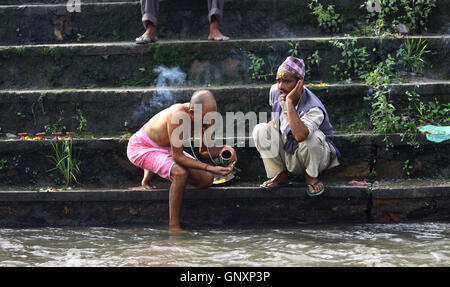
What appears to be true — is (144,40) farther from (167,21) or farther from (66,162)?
(66,162)

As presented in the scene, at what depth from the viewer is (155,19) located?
589 centimetres

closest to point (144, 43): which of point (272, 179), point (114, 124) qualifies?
point (114, 124)

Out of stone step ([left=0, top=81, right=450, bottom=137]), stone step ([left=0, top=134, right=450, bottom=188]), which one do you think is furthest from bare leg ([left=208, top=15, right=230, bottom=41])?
stone step ([left=0, top=134, right=450, bottom=188])

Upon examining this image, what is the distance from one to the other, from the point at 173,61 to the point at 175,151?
Result: 4.85 ft

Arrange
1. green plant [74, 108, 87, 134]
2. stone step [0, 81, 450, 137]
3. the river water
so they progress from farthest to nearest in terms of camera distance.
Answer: green plant [74, 108, 87, 134] → stone step [0, 81, 450, 137] → the river water

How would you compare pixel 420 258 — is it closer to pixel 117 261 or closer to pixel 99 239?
pixel 117 261

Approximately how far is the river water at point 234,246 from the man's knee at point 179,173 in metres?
0.45

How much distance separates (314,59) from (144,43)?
5.71 ft

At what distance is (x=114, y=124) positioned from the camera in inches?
216

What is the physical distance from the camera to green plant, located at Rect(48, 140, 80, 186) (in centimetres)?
507

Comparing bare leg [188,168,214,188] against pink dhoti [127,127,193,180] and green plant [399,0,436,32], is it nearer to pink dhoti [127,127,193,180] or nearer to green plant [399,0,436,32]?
pink dhoti [127,127,193,180]

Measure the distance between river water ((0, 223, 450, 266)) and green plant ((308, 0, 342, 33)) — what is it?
95.1 inches

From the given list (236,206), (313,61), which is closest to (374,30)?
(313,61)

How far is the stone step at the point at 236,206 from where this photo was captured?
15.3 feet
